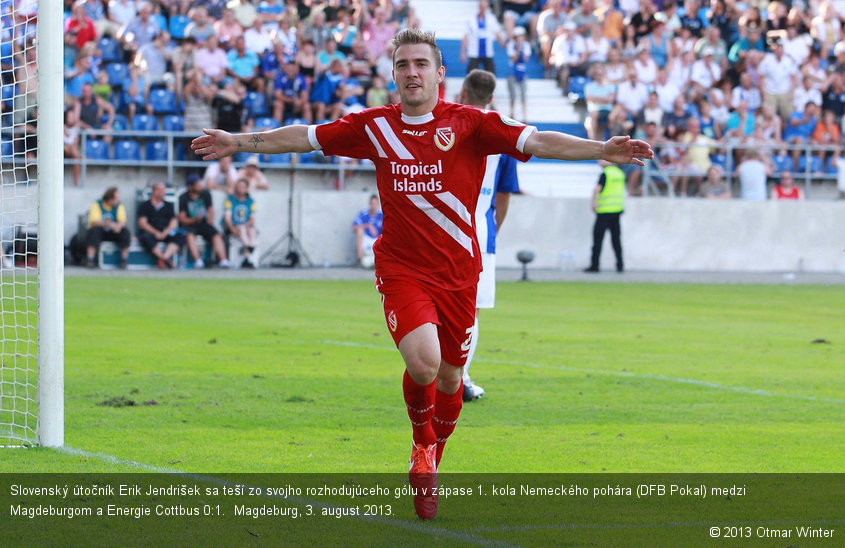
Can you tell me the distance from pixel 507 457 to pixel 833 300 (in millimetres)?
14022

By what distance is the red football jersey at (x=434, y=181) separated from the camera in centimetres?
612

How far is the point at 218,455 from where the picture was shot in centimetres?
702

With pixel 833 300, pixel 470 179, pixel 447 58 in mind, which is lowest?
pixel 833 300

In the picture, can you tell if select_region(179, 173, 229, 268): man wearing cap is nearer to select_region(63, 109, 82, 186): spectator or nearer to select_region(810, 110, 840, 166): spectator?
select_region(63, 109, 82, 186): spectator

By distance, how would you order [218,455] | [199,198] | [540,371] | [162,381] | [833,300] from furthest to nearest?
[199,198], [833,300], [540,371], [162,381], [218,455]

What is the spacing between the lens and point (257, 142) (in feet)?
20.9

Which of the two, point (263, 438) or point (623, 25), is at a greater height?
point (623, 25)

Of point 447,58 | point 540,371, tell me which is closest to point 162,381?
point 540,371

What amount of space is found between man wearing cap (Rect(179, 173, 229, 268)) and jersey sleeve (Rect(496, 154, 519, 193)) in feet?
49.0

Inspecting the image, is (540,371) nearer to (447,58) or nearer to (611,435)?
(611,435)

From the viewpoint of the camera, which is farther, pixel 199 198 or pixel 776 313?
pixel 199 198

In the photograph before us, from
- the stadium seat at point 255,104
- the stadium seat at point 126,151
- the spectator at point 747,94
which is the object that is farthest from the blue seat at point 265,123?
the spectator at point 747,94

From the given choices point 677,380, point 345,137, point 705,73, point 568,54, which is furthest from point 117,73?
point 345,137

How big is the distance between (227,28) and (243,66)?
108 centimetres
